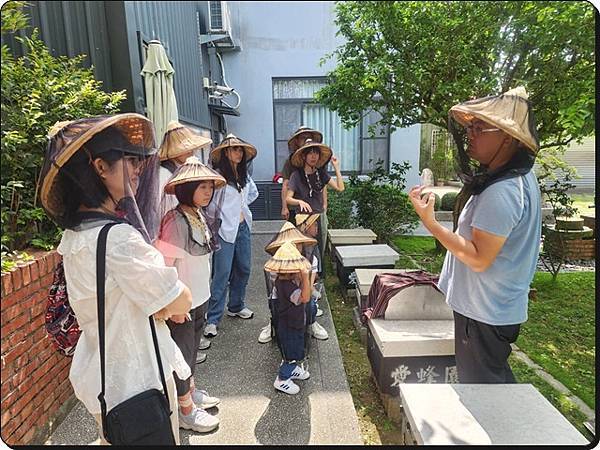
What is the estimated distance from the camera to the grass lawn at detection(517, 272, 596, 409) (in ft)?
8.36

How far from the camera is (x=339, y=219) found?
5.85 metres

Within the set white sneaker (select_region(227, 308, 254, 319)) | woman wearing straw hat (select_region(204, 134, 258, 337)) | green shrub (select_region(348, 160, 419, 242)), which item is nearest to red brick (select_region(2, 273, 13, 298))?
woman wearing straw hat (select_region(204, 134, 258, 337))

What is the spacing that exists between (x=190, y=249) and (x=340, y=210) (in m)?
4.26

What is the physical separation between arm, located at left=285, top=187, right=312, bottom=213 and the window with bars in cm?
411

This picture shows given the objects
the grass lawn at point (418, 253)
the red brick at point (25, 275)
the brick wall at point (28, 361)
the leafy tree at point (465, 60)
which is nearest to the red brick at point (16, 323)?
the brick wall at point (28, 361)

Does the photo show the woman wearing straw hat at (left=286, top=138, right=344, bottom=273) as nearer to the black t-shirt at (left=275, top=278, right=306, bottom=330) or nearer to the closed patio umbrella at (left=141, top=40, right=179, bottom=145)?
the black t-shirt at (left=275, top=278, right=306, bottom=330)

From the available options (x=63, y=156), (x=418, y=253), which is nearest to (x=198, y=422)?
(x=63, y=156)

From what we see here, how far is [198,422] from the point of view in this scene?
72.6 inches

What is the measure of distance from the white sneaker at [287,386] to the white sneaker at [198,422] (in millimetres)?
412

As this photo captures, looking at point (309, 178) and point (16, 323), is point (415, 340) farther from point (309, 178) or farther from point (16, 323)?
point (16, 323)

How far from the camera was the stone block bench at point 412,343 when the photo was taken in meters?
1.96

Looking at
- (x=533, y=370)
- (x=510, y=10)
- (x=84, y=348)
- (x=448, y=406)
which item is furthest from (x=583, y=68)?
(x=84, y=348)

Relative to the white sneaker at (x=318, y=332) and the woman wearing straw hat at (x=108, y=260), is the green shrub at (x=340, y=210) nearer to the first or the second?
the white sneaker at (x=318, y=332)

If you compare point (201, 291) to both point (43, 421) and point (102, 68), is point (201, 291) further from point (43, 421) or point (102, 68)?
point (102, 68)
